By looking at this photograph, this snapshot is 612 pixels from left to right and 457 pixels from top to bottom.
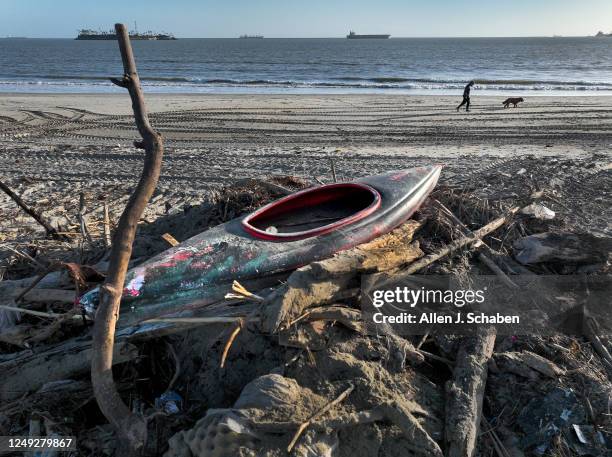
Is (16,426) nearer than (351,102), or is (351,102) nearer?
(16,426)

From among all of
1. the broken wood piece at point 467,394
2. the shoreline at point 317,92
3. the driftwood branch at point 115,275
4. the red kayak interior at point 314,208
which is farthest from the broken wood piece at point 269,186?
the shoreline at point 317,92

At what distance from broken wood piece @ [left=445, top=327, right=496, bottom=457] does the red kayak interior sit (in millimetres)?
1604

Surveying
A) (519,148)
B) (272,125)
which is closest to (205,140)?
(272,125)

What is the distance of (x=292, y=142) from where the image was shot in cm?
1199

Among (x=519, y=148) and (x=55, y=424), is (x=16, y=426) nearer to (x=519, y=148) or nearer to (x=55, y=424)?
(x=55, y=424)

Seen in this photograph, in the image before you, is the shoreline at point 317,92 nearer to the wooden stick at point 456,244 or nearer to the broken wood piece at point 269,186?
the broken wood piece at point 269,186

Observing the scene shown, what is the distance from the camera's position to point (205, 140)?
1236cm

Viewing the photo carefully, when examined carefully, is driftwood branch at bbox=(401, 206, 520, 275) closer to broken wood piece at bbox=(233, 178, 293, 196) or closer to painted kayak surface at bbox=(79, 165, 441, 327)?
painted kayak surface at bbox=(79, 165, 441, 327)

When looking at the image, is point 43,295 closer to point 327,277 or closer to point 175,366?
point 175,366

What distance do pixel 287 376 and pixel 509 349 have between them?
1686 mm

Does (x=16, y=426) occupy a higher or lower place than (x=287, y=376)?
lower

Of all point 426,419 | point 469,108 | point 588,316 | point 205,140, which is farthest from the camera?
point 469,108

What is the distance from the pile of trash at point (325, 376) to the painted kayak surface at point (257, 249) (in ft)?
0.72

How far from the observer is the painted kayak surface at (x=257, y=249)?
3508mm
